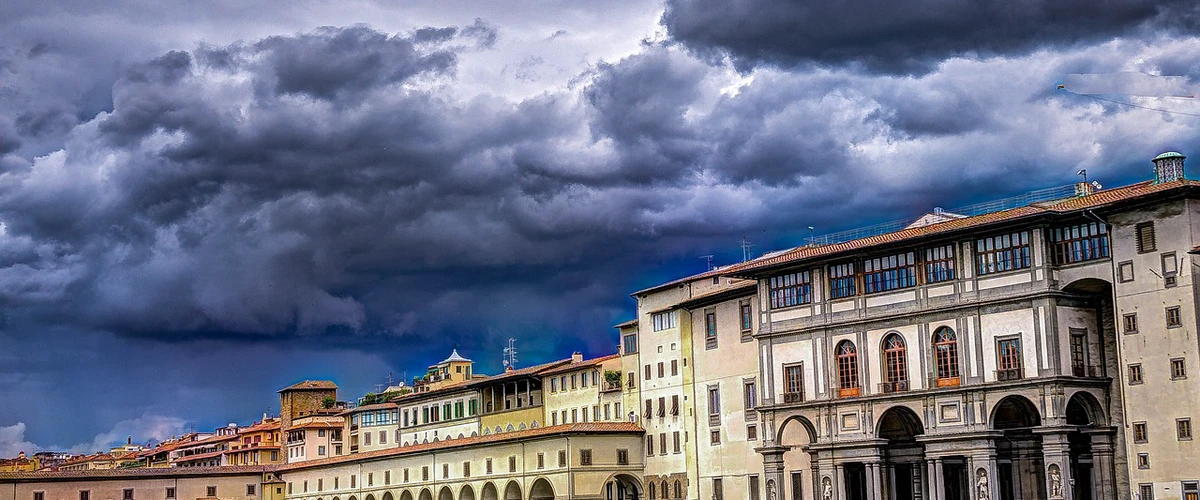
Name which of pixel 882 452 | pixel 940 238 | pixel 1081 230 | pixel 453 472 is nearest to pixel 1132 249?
pixel 1081 230

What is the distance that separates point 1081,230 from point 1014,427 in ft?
33.2

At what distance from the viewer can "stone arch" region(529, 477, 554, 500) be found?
90.4m

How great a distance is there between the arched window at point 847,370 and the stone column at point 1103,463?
1195 cm

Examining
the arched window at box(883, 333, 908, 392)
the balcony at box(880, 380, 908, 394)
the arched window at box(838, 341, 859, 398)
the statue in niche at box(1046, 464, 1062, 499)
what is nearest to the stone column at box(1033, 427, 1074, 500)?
the statue in niche at box(1046, 464, 1062, 499)

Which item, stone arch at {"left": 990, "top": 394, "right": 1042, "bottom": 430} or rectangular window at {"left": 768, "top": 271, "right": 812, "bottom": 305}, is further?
rectangular window at {"left": 768, "top": 271, "right": 812, "bottom": 305}

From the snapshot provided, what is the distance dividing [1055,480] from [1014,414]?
6262mm

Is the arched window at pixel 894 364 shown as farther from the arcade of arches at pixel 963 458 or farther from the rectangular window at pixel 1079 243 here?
the rectangular window at pixel 1079 243

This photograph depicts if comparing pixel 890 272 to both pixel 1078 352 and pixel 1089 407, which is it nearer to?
pixel 1078 352

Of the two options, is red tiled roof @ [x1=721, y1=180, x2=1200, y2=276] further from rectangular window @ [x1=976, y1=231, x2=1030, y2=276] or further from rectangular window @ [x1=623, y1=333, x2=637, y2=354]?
rectangular window @ [x1=623, y1=333, x2=637, y2=354]

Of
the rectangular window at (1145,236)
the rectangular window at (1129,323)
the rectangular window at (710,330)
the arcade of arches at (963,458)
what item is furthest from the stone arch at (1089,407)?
the rectangular window at (710,330)

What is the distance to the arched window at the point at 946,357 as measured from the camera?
6362 centimetres

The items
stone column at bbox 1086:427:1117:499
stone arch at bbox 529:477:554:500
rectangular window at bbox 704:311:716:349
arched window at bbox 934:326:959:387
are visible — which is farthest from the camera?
stone arch at bbox 529:477:554:500

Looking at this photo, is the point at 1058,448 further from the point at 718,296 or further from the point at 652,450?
the point at 652,450

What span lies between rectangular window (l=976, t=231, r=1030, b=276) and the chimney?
6.31 meters
